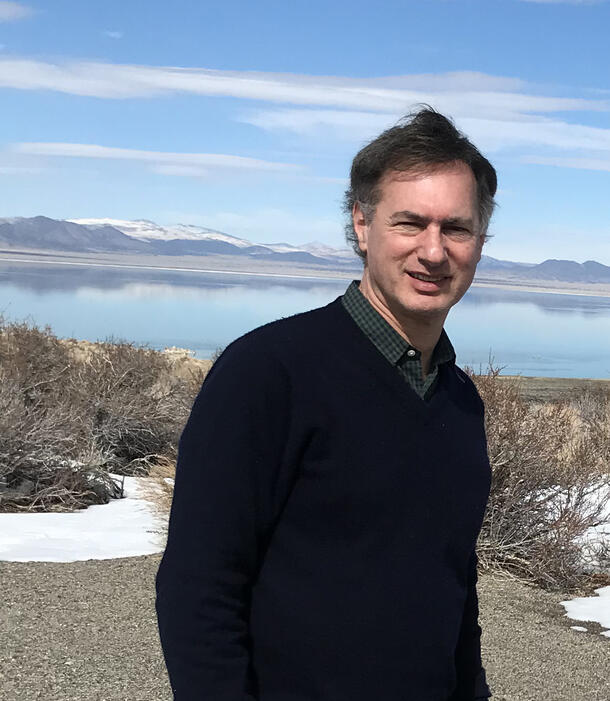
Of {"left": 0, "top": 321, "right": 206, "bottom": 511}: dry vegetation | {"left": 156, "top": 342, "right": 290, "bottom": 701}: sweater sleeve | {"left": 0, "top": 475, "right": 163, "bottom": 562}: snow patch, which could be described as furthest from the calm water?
{"left": 156, "top": 342, "right": 290, "bottom": 701}: sweater sleeve

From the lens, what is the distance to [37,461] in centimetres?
1099

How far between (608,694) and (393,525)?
180 inches

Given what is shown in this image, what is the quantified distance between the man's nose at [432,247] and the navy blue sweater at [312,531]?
A: 8.0 inches

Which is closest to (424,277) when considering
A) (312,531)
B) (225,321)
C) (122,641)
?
(312,531)

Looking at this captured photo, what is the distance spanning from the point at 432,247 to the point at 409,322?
18cm

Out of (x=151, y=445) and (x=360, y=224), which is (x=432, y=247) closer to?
(x=360, y=224)

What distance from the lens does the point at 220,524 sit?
1874mm

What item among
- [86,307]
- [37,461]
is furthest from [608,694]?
[86,307]

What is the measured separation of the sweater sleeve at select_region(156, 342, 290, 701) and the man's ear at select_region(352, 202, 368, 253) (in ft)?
1.70

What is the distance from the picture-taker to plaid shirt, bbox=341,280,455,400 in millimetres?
2191

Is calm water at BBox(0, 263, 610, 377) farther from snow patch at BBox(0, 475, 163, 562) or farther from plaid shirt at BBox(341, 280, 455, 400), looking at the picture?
plaid shirt at BBox(341, 280, 455, 400)

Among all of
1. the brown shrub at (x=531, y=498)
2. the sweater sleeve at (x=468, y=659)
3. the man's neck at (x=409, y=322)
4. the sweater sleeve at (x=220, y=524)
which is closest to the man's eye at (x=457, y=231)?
the man's neck at (x=409, y=322)

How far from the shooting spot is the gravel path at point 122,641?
5.59 metres

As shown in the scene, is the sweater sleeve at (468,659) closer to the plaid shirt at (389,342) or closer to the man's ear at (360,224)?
the plaid shirt at (389,342)
